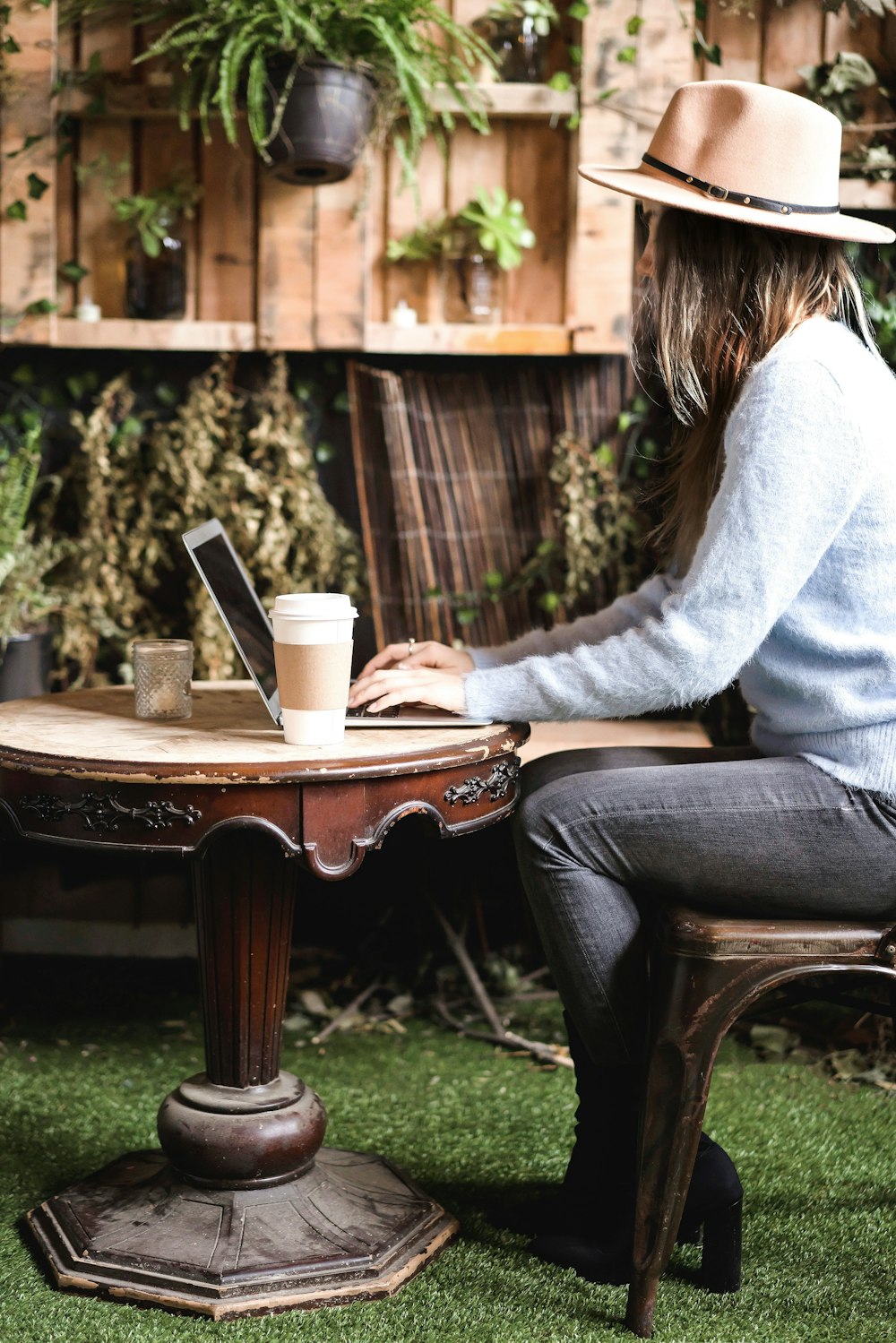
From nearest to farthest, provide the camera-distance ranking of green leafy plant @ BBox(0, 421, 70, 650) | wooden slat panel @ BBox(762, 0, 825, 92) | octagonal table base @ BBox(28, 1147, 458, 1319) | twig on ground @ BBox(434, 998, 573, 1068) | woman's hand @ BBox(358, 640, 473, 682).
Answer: octagonal table base @ BBox(28, 1147, 458, 1319), woman's hand @ BBox(358, 640, 473, 682), twig on ground @ BBox(434, 998, 573, 1068), green leafy plant @ BBox(0, 421, 70, 650), wooden slat panel @ BBox(762, 0, 825, 92)

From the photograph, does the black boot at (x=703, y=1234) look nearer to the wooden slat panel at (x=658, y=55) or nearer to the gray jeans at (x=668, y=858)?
the gray jeans at (x=668, y=858)

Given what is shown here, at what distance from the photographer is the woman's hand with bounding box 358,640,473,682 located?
222 centimetres

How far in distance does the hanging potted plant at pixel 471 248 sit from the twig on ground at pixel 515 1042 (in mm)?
1800

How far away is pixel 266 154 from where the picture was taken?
3236 mm

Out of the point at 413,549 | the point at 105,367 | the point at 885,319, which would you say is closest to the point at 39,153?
the point at 105,367

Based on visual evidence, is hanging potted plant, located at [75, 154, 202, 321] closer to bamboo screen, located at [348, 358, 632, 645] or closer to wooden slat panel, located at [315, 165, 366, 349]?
wooden slat panel, located at [315, 165, 366, 349]

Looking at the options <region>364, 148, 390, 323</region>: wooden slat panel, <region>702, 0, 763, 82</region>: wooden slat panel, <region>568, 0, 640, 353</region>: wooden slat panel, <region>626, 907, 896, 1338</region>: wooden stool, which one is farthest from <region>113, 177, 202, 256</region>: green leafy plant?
<region>626, 907, 896, 1338</region>: wooden stool

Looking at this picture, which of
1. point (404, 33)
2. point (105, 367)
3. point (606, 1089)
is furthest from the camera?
point (105, 367)

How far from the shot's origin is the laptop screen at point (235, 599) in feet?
6.70

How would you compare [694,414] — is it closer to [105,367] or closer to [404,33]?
[404,33]

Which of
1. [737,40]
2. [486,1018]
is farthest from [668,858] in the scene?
[737,40]

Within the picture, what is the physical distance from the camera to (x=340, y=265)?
3.50 m

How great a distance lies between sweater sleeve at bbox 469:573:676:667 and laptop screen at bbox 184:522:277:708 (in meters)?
0.36

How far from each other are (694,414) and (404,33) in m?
1.62
